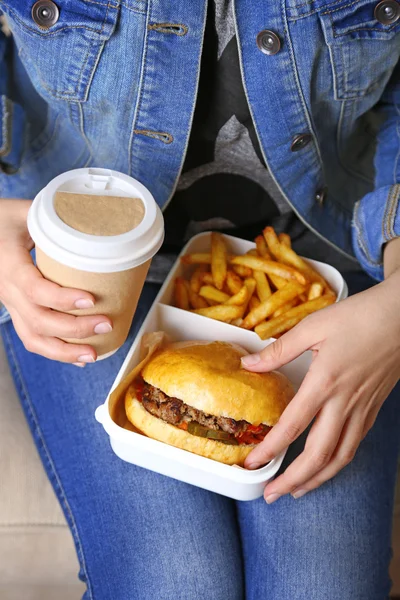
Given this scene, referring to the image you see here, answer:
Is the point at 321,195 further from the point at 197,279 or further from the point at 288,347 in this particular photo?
the point at 288,347

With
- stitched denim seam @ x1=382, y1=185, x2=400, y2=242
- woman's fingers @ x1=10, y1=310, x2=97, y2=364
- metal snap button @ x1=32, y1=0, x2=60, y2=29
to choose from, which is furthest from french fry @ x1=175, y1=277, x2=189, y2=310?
metal snap button @ x1=32, y1=0, x2=60, y2=29

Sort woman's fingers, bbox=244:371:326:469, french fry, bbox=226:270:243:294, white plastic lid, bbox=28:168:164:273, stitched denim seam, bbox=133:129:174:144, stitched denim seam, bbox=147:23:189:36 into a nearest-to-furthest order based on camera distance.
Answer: white plastic lid, bbox=28:168:164:273 → woman's fingers, bbox=244:371:326:469 → stitched denim seam, bbox=147:23:189:36 → stitched denim seam, bbox=133:129:174:144 → french fry, bbox=226:270:243:294

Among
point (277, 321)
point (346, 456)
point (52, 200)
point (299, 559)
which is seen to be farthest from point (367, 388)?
point (52, 200)

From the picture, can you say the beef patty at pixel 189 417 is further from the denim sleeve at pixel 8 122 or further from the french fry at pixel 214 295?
the denim sleeve at pixel 8 122

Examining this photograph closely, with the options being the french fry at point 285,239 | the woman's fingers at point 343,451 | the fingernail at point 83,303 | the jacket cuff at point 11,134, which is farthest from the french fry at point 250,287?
the jacket cuff at point 11,134

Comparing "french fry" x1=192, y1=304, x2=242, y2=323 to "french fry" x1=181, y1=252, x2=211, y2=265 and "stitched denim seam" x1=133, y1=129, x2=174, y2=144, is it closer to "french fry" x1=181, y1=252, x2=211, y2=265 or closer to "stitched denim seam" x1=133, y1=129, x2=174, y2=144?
"french fry" x1=181, y1=252, x2=211, y2=265

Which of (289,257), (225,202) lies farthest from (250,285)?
(225,202)

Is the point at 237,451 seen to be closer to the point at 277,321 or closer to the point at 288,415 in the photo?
the point at 288,415
